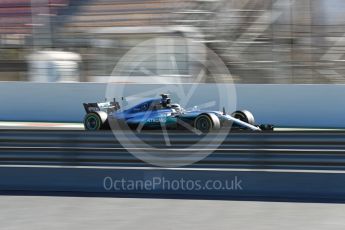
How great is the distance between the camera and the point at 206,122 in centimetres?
1244

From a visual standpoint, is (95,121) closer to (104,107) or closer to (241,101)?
(104,107)

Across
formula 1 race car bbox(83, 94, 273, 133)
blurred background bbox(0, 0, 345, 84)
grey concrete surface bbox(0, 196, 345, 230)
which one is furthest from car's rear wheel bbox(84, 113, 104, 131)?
grey concrete surface bbox(0, 196, 345, 230)

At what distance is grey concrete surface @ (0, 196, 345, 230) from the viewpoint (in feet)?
17.1

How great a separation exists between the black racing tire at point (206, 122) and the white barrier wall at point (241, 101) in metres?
4.15

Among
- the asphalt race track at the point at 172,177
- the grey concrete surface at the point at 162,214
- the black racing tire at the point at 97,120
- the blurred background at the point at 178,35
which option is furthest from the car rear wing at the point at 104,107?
the grey concrete surface at the point at 162,214

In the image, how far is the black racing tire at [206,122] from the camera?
12338mm

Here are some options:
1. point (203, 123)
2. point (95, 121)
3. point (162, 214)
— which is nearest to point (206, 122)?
point (203, 123)

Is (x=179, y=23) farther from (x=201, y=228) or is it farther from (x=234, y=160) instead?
Result: (x=201, y=228)

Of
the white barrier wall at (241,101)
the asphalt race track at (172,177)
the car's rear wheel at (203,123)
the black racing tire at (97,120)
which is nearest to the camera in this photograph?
the asphalt race track at (172,177)

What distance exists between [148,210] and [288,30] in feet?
43.1

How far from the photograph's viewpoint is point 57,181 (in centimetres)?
664

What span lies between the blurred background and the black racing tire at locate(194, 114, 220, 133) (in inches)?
213

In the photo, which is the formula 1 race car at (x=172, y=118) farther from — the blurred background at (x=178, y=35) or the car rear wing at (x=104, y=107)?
the blurred background at (x=178, y=35)

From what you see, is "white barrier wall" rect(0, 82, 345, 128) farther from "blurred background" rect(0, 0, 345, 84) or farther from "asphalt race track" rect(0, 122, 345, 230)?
"asphalt race track" rect(0, 122, 345, 230)
